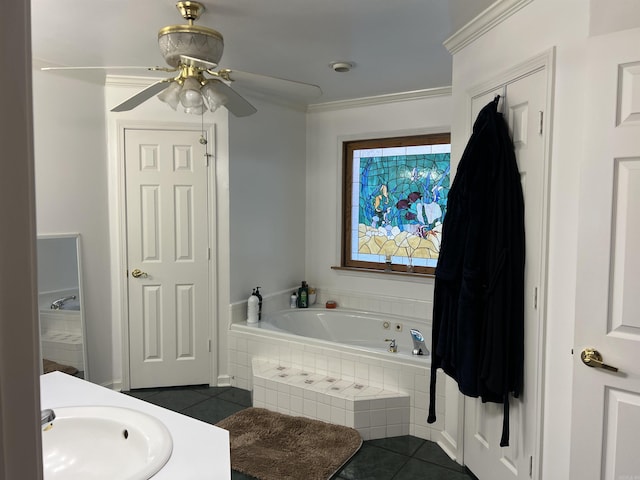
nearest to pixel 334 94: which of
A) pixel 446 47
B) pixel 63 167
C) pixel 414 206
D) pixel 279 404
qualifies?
pixel 414 206

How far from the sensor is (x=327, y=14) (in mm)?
2430

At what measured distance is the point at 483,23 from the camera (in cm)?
235

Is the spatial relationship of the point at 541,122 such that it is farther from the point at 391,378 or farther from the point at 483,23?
the point at 391,378

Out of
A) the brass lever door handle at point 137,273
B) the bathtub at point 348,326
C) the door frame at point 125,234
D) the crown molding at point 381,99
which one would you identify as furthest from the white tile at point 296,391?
the crown molding at point 381,99

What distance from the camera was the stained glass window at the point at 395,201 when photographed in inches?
160

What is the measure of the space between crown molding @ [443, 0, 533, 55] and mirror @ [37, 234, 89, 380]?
113 inches

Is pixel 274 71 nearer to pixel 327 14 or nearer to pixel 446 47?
pixel 327 14

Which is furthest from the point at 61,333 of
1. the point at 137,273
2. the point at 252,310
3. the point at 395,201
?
the point at 395,201

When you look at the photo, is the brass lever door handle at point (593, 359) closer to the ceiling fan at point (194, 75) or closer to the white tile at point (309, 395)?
the ceiling fan at point (194, 75)

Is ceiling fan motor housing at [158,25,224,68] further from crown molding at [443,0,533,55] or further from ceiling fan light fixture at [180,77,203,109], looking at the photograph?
crown molding at [443,0,533,55]

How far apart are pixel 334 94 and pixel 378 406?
2.58 metres

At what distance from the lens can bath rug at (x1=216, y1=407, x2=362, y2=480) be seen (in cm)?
258

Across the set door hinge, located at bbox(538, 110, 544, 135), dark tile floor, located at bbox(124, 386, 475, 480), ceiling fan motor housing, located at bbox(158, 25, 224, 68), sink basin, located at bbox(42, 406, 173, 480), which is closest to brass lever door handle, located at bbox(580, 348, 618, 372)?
door hinge, located at bbox(538, 110, 544, 135)

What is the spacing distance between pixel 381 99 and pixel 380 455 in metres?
2.86
